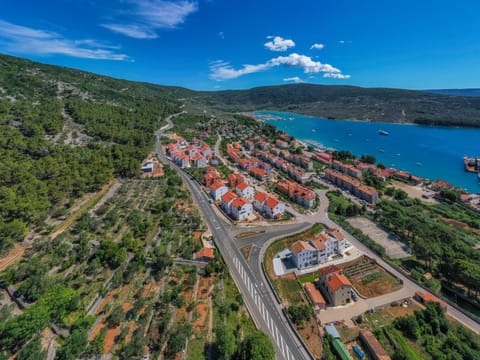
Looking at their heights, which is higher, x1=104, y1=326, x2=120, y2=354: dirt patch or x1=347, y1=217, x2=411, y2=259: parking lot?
x1=104, y1=326, x2=120, y2=354: dirt patch

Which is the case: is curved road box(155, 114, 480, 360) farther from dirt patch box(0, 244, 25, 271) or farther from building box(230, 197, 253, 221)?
dirt patch box(0, 244, 25, 271)

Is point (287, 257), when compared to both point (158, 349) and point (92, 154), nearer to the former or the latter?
point (158, 349)

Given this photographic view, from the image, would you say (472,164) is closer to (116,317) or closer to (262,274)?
(262,274)

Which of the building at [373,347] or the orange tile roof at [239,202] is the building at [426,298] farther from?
the orange tile roof at [239,202]

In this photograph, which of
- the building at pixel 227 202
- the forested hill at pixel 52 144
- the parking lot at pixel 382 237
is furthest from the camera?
the building at pixel 227 202

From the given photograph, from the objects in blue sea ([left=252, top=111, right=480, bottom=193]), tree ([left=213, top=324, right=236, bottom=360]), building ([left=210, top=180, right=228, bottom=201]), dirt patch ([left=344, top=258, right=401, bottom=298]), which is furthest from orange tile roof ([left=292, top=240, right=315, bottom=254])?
blue sea ([left=252, top=111, right=480, bottom=193])

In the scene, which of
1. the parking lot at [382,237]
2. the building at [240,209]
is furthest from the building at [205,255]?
the parking lot at [382,237]
